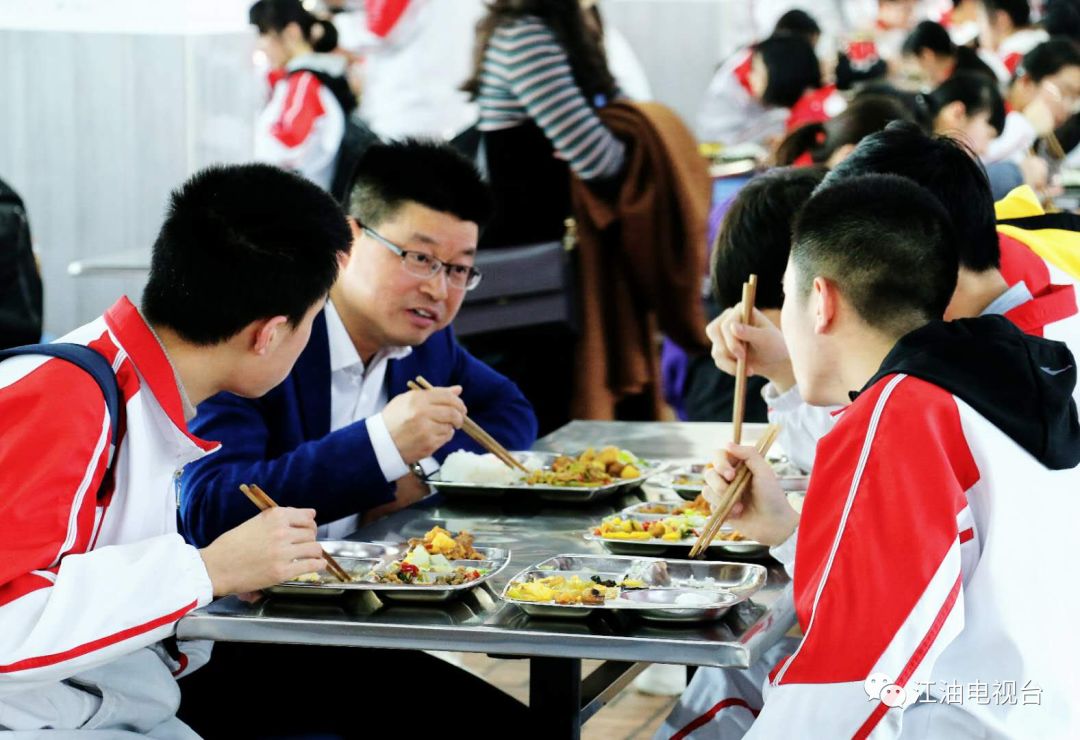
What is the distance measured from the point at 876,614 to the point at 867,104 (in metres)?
2.11

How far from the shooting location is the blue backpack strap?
160 centimetres

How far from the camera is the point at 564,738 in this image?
1845mm

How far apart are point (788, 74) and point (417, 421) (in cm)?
414

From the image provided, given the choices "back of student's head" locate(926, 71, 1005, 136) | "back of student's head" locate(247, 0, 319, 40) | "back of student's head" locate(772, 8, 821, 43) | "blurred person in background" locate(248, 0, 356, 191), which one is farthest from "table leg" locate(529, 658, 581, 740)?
"back of student's head" locate(772, 8, 821, 43)

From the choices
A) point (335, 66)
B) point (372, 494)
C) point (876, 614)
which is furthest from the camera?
point (335, 66)

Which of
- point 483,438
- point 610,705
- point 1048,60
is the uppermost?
point 1048,60

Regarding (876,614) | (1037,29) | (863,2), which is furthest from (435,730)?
(863,2)

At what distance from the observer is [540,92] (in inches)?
155

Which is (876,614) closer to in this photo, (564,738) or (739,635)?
(739,635)

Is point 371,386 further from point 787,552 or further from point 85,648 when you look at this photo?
point 85,648

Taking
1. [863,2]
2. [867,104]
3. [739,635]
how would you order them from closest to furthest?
[739,635], [867,104], [863,2]

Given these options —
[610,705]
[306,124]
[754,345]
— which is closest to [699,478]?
[754,345]

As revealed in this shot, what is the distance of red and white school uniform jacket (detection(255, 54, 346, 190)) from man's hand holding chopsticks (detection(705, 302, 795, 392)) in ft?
10.8

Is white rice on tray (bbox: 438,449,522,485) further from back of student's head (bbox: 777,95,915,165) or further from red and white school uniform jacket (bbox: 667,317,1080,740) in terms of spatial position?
back of student's head (bbox: 777,95,915,165)
